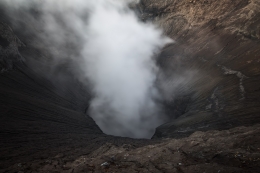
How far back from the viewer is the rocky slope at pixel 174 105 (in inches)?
445

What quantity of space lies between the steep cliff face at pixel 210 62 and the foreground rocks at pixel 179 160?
21.1 feet

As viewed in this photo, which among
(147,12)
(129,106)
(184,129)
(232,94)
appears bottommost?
(184,129)

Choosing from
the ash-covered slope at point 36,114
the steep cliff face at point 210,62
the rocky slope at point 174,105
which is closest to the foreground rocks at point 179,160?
the rocky slope at point 174,105

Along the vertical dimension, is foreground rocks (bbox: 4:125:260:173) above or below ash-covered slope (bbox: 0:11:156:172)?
below

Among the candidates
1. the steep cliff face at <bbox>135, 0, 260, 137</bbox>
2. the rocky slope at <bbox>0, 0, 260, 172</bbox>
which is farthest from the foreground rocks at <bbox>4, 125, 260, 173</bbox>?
the steep cliff face at <bbox>135, 0, 260, 137</bbox>

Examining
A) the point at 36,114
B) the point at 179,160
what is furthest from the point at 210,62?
the point at 36,114

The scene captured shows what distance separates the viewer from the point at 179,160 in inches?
427

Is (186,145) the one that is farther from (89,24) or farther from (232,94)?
(89,24)

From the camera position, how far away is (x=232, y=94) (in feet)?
76.2

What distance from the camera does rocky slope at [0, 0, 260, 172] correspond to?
11312mm

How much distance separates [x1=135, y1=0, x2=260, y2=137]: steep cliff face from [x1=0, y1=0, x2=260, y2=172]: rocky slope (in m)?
0.15

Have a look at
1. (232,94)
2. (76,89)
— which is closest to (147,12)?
(76,89)

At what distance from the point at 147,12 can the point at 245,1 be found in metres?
26.8

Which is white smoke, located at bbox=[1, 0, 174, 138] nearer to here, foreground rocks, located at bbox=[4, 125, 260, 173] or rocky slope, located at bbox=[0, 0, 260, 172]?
rocky slope, located at bbox=[0, 0, 260, 172]
